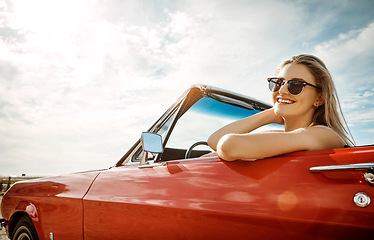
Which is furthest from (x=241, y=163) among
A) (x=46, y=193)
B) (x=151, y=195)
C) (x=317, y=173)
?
(x=46, y=193)

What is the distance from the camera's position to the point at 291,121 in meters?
1.81

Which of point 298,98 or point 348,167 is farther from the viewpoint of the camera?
point 298,98

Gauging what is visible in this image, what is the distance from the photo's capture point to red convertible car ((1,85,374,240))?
3.67ft

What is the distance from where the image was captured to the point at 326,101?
5.72 ft

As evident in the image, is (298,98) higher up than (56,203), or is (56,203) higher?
(298,98)

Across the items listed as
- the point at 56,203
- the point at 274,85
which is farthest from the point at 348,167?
the point at 56,203

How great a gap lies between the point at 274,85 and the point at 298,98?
20 cm

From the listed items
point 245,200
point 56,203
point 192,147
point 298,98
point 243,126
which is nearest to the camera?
point 245,200

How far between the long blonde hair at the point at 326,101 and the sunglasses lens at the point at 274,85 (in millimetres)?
179

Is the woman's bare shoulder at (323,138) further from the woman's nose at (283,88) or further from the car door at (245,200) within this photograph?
the woman's nose at (283,88)

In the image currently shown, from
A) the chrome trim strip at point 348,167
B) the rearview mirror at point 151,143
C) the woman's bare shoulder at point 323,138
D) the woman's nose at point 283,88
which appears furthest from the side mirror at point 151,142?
the chrome trim strip at point 348,167

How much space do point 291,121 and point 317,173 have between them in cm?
65

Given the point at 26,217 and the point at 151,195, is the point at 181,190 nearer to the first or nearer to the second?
the point at 151,195

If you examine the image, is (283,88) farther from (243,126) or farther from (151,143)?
(151,143)
